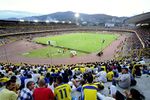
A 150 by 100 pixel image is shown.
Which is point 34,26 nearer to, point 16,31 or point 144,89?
point 16,31

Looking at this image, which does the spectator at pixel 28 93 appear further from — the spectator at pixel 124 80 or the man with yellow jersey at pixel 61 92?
the spectator at pixel 124 80

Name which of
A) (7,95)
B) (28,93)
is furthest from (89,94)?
(7,95)

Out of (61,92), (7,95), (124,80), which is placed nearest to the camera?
(7,95)

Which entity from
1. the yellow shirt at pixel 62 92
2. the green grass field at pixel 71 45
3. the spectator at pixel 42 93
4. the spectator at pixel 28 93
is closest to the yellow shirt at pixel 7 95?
the spectator at pixel 42 93

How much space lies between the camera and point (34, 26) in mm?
98438

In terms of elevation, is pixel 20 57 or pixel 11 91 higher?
pixel 11 91

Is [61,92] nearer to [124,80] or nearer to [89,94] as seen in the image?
[89,94]

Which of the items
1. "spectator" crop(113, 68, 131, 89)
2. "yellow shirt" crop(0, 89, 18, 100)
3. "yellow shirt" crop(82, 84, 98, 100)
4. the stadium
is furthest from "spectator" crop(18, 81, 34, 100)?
"spectator" crop(113, 68, 131, 89)

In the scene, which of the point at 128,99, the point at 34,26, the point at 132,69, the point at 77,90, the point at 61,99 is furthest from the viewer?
the point at 34,26

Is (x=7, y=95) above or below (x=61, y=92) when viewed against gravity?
above

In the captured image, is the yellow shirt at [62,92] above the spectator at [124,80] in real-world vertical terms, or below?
above

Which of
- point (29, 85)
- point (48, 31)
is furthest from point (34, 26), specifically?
point (29, 85)

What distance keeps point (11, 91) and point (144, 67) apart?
40.1 ft

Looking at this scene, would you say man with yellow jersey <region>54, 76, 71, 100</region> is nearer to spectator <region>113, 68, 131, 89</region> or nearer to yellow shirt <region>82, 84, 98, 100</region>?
yellow shirt <region>82, 84, 98, 100</region>
